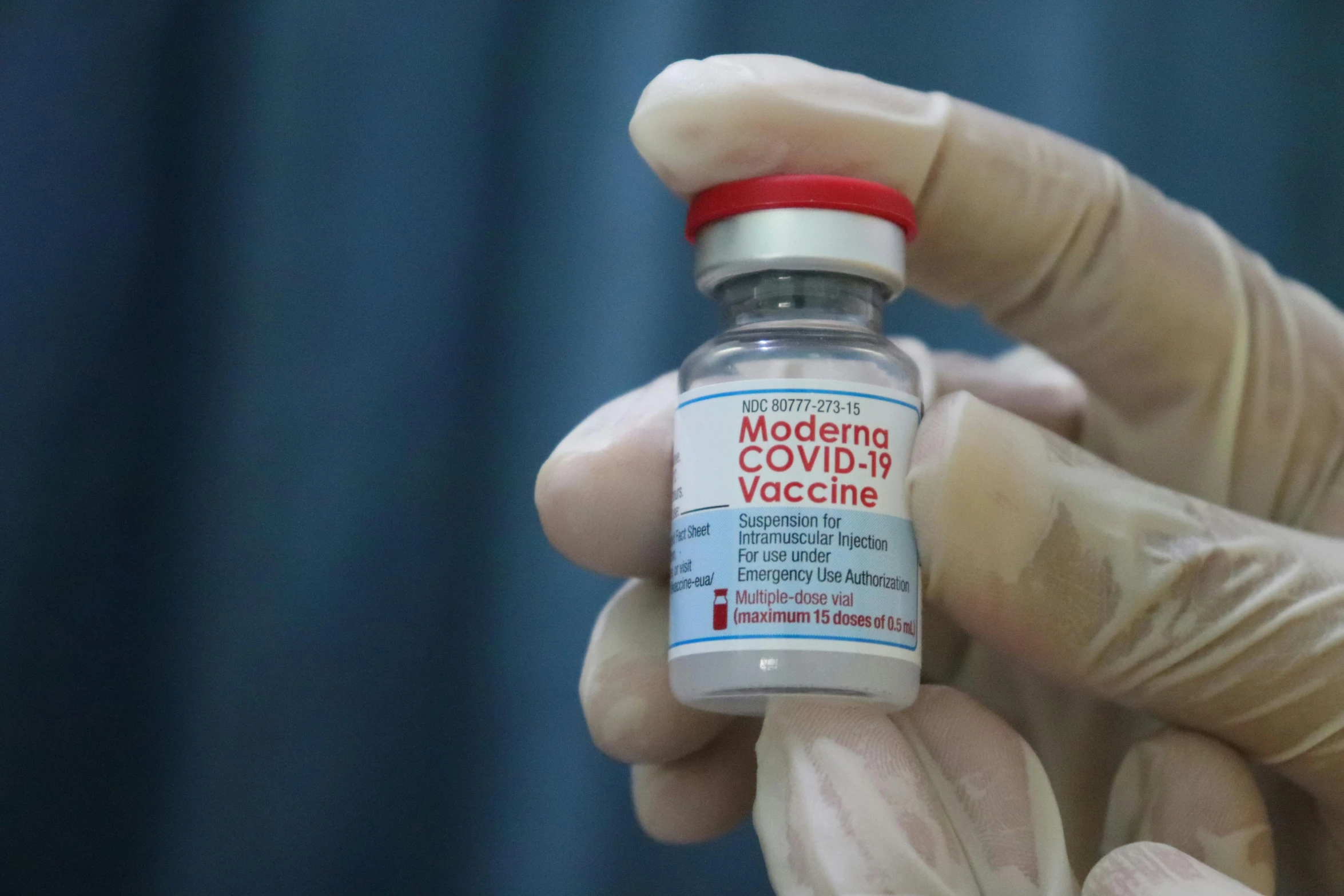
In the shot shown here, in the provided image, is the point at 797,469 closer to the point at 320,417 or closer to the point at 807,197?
the point at 807,197

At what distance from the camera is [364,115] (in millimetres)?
1098

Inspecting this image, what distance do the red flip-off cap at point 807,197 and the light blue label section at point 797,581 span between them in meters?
0.18

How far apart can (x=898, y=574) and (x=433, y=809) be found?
2.05 feet

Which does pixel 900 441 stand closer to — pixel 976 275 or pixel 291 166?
pixel 976 275

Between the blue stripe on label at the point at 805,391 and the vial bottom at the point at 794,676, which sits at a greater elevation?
the blue stripe on label at the point at 805,391

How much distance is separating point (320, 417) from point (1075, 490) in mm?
691

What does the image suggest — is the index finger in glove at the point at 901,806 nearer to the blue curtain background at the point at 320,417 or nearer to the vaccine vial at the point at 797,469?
the vaccine vial at the point at 797,469

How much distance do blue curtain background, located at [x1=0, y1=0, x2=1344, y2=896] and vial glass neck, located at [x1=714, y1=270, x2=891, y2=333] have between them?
45 cm

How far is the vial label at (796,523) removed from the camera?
0.62 metres

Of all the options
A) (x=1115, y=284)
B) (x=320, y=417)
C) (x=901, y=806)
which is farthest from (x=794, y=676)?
(x=320, y=417)

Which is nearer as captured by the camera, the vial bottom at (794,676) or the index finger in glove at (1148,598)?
the vial bottom at (794,676)

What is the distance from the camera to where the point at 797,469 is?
0.63 meters

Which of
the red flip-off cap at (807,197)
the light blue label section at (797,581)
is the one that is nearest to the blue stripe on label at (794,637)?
the light blue label section at (797,581)

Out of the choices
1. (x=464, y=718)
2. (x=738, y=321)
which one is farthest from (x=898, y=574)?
(x=464, y=718)
